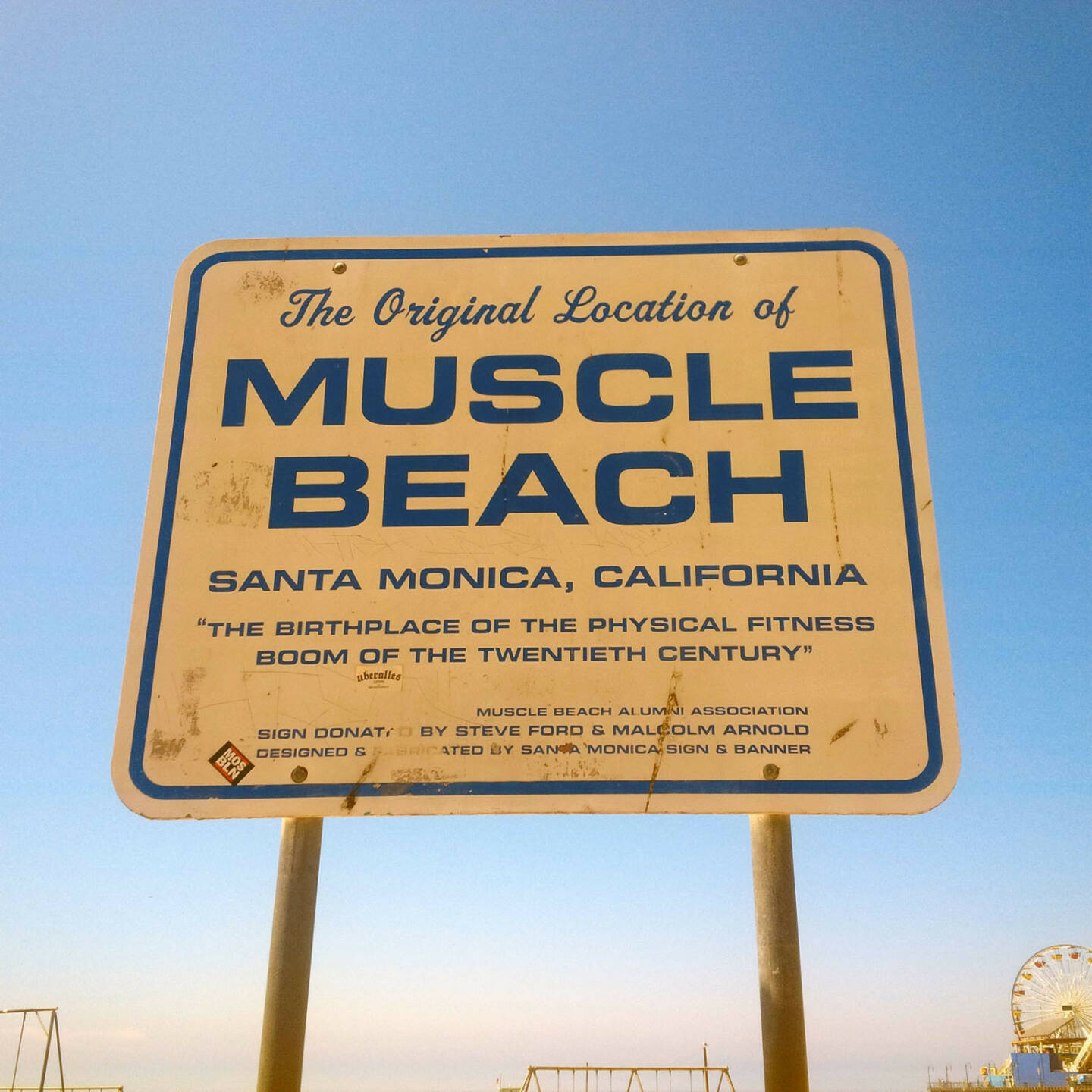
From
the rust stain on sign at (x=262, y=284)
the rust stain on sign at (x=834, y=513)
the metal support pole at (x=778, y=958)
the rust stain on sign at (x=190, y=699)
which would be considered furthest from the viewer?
the rust stain on sign at (x=262, y=284)

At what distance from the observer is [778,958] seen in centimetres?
204

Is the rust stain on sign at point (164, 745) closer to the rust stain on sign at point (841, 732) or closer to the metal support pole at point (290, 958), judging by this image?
the metal support pole at point (290, 958)

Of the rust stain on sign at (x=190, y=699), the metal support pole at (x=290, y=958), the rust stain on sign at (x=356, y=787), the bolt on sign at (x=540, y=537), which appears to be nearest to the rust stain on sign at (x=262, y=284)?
the bolt on sign at (x=540, y=537)

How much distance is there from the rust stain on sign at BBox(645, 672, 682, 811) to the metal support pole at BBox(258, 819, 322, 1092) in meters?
0.80

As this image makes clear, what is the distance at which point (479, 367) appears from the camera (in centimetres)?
271

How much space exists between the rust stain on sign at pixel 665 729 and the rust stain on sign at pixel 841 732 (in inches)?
15.1

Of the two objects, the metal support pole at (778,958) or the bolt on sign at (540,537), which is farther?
the bolt on sign at (540,537)

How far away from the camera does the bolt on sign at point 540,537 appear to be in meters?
2.23

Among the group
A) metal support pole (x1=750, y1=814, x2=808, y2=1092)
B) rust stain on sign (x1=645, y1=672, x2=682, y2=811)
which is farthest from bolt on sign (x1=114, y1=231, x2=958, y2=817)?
metal support pole (x1=750, y1=814, x2=808, y2=1092)

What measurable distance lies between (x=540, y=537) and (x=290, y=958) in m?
1.17

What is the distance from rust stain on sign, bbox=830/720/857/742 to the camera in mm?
2227

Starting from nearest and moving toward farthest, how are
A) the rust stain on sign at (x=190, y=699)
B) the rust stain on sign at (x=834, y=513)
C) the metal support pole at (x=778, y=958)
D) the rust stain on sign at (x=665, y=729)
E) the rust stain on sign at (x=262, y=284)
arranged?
the metal support pole at (x=778, y=958) < the rust stain on sign at (x=665, y=729) < the rust stain on sign at (x=190, y=699) < the rust stain on sign at (x=834, y=513) < the rust stain on sign at (x=262, y=284)

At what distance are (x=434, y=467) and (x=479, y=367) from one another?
353 mm

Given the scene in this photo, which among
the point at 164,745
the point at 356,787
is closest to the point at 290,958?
the point at 356,787
